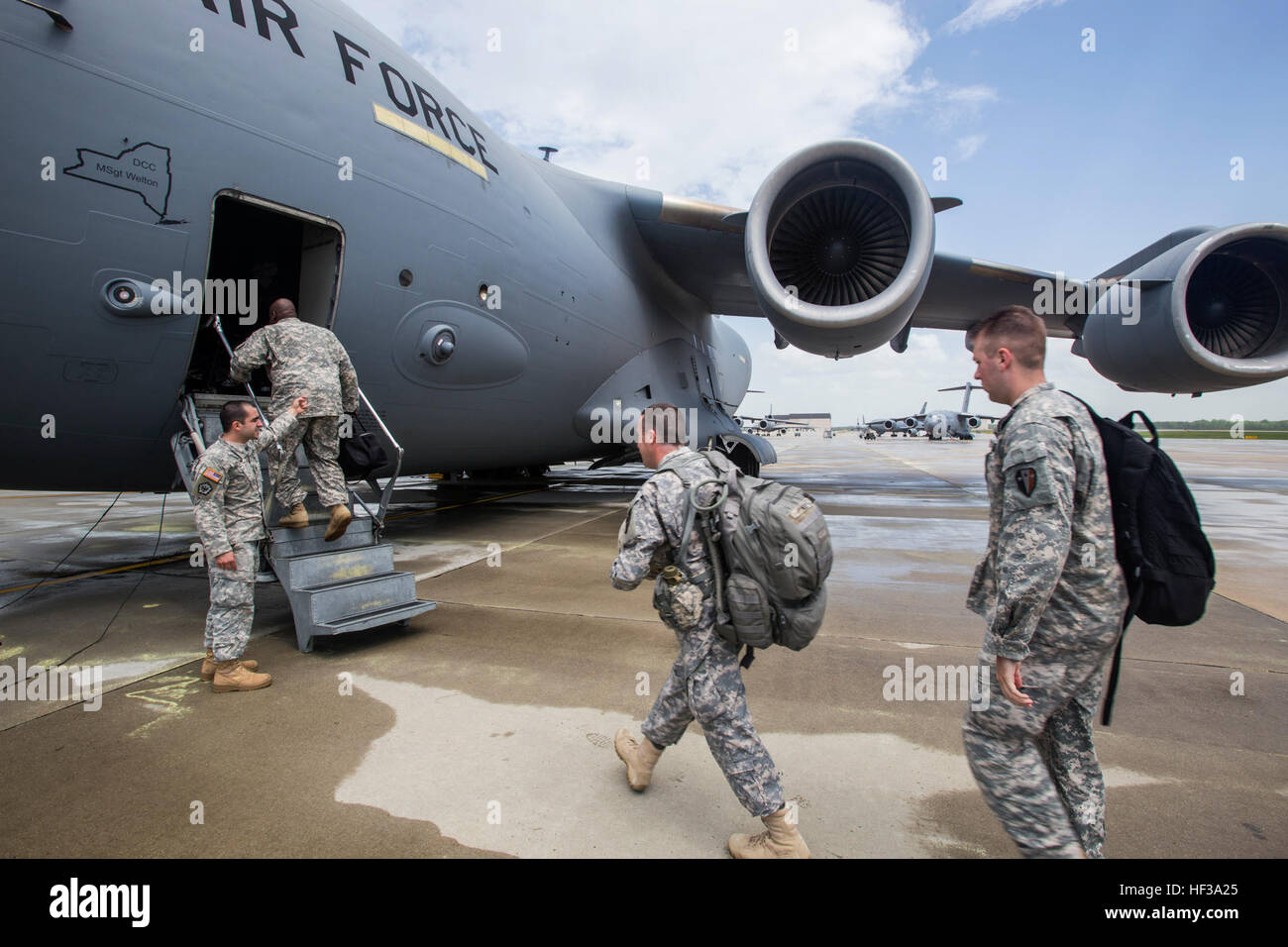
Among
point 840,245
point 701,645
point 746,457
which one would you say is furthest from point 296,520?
point 746,457

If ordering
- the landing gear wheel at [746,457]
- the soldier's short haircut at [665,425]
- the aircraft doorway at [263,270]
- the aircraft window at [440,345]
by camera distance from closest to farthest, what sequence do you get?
the soldier's short haircut at [665,425]
the aircraft doorway at [263,270]
the aircraft window at [440,345]
the landing gear wheel at [746,457]

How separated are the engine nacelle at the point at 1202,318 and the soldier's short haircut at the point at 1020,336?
7.60 m

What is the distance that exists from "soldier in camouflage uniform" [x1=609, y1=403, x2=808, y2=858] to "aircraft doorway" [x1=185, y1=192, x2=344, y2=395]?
407cm

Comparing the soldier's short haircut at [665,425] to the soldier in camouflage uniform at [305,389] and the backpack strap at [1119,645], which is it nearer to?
the backpack strap at [1119,645]

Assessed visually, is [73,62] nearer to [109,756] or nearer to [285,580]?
[285,580]

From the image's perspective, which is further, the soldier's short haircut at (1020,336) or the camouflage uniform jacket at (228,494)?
the camouflage uniform jacket at (228,494)

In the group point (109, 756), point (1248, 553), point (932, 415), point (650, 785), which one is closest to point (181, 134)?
point (109, 756)

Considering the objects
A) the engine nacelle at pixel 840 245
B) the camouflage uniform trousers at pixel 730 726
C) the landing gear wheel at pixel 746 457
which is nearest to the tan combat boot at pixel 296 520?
the camouflage uniform trousers at pixel 730 726

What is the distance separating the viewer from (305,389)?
161 inches

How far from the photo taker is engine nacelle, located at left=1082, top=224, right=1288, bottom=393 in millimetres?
7574

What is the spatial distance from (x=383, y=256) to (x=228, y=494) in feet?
8.55

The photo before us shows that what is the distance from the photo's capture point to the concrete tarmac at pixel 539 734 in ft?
7.01

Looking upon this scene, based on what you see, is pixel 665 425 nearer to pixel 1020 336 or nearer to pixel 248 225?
pixel 1020 336

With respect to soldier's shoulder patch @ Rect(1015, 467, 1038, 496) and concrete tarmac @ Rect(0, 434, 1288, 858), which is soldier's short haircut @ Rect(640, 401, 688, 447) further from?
concrete tarmac @ Rect(0, 434, 1288, 858)
